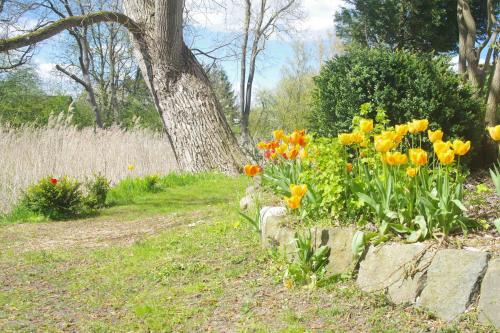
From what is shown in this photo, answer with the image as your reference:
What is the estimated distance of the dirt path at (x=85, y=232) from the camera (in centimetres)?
517

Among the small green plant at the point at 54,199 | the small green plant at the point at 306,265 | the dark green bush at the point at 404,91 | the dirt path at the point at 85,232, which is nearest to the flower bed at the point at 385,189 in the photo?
the small green plant at the point at 306,265

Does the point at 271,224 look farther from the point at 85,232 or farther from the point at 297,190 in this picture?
the point at 85,232

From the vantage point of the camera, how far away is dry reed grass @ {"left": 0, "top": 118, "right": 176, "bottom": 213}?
7215mm

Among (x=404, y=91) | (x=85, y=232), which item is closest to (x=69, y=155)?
(x=85, y=232)

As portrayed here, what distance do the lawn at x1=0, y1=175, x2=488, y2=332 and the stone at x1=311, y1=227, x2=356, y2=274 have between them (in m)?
0.10

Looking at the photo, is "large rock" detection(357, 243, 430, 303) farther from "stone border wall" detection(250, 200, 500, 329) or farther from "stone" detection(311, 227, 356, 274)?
"stone" detection(311, 227, 356, 274)

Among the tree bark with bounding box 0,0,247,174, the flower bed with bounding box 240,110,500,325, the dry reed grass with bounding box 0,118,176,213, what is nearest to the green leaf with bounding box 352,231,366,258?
the flower bed with bounding box 240,110,500,325

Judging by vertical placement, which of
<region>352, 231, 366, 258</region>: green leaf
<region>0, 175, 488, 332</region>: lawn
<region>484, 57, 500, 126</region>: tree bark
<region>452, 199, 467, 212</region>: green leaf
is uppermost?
<region>484, 57, 500, 126</region>: tree bark

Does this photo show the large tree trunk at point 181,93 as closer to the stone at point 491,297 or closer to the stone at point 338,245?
the stone at point 338,245

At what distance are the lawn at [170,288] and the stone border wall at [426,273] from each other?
0.25ft

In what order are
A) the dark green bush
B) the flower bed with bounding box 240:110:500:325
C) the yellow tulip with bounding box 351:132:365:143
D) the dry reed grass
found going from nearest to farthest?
the flower bed with bounding box 240:110:500:325
the yellow tulip with bounding box 351:132:365:143
the dark green bush
the dry reed grass

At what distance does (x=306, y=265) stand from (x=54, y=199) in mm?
4325

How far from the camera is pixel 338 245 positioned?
3.25 metres

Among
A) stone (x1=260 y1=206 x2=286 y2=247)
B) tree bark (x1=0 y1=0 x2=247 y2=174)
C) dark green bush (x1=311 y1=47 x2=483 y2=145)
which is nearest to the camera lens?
stone (x1=260 y1=206 x2=286 y2=247)
